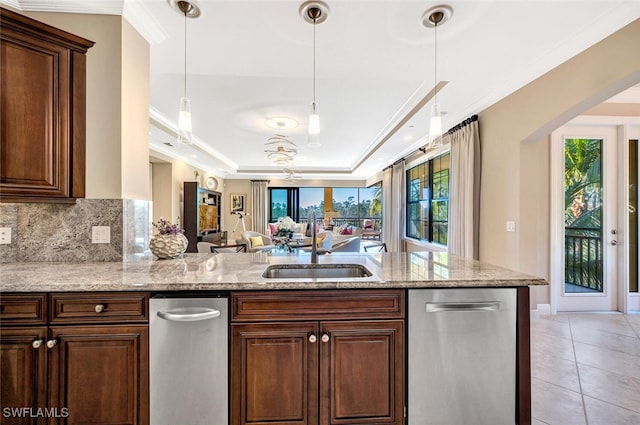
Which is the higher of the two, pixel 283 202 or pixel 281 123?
pixel 281 123

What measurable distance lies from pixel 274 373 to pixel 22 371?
3.79 ft

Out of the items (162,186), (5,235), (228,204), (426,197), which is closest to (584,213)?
(426,197)

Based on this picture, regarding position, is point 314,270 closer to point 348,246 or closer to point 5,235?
point 5,235

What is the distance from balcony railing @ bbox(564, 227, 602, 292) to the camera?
347 centimetres

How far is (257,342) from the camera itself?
1.40 m

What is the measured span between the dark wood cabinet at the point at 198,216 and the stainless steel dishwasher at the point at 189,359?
537cm

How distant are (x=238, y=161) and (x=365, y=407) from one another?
301 inches

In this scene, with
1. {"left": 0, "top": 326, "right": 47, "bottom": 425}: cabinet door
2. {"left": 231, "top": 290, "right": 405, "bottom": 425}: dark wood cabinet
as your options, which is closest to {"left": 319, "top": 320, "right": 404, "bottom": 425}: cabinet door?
{"left": 231, "top": 290, "right": 405, "bottom": 425}: dark wood cabinet

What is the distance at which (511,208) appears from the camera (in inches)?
120

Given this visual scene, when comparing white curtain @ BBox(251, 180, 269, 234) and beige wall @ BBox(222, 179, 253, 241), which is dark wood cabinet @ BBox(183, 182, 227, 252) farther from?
white curtain @ BBox(251, 180, 269, 234)

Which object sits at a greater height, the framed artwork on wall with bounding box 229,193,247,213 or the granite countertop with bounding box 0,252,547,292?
the framed artwork on wall with bounding box 229,193,247,213

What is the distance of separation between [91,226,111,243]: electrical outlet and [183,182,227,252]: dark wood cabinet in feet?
15.4

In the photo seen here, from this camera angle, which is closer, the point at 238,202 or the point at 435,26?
the point at 435,26

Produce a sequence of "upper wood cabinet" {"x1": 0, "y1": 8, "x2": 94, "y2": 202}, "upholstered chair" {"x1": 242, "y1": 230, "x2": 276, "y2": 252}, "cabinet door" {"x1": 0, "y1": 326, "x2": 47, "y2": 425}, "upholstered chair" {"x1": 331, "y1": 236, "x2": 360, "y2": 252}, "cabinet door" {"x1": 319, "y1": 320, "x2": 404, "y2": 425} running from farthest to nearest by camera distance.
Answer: "upholstered chair" {"x1": 242, "y1": 230, "x2": 276, "y2": 252} → "upholstered chair" {"x1": 331, "y1": 236, "x2": 360, "y2": 252} → "upper wood cabinet" {"x1": 0, "y1": 8, "x2": 94, "y2": 202} → "cabinet door" {"x1": 319, "y1": 320, "x2": 404, "y2": 425} → "cabinet door" {"x1": 0, "y1": 326, "x2": 47, "y2": 425}
